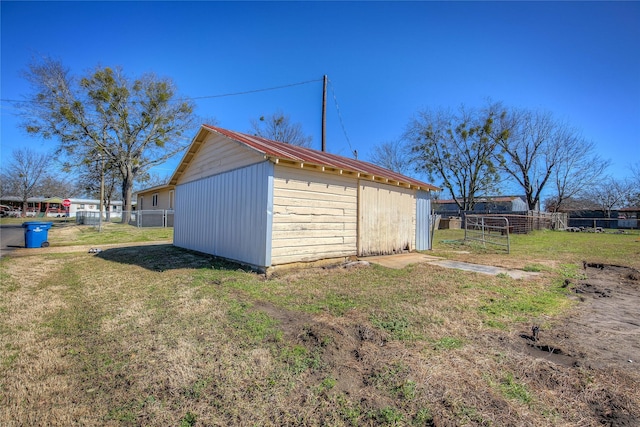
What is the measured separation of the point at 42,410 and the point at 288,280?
4171 mm

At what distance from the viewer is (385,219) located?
9.42 meters

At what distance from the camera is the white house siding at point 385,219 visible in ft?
28.5

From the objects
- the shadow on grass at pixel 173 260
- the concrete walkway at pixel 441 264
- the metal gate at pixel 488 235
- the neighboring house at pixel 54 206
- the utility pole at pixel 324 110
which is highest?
the utility pole at pixel 324 110

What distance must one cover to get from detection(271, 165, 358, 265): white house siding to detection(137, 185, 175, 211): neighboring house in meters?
18.7

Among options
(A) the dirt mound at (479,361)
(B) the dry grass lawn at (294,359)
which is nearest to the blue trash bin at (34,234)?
(B) the dry grass lawn at (294,359)

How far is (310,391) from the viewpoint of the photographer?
2338mm

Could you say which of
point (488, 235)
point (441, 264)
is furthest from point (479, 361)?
point (488, 235)

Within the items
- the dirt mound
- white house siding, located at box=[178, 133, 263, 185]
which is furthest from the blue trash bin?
the dirt mound

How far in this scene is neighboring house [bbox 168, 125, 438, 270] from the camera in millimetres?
6715

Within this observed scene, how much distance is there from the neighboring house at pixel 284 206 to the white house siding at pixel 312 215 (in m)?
0.02

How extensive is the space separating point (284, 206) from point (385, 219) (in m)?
3.89

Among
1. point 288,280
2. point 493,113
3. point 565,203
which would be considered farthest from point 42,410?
point 565,203

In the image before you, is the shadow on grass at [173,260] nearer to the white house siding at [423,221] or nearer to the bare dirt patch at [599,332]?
the bare dirt patch at [599,332]

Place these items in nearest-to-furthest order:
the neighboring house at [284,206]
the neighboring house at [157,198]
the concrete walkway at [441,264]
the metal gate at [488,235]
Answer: the neighboring house at [284,206]
the concrete walkway at [441,264]
the metal gate at [488,235]
the neighboring house at [157,198]
